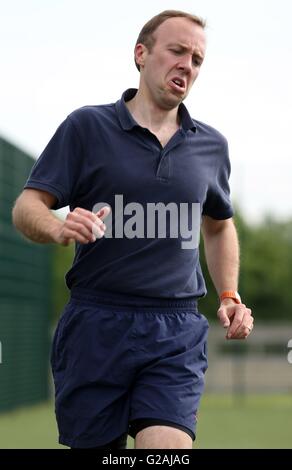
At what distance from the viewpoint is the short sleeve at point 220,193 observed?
15.1 feet

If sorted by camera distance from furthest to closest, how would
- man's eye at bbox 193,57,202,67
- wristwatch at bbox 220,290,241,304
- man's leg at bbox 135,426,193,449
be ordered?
wristwatch at bbox 220,290,241,304
man's eye at bbox 193,57,202,67
man's leg at bbox 135,426,193,449

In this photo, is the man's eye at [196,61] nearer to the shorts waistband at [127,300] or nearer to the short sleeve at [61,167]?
the short sleeve at [61,167]

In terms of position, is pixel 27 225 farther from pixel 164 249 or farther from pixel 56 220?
pixel 164 249

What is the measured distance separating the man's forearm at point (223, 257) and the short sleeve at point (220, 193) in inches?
3.8

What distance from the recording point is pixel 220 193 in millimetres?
4637

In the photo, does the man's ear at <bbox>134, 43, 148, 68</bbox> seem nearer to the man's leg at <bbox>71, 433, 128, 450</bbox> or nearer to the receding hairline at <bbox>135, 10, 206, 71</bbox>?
the receding hairline at <bbox>135, 10, 206, 71</bbox>

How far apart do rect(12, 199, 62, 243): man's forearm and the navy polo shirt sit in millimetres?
113

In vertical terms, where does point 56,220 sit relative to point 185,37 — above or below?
below

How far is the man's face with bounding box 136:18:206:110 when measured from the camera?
14.1 feet

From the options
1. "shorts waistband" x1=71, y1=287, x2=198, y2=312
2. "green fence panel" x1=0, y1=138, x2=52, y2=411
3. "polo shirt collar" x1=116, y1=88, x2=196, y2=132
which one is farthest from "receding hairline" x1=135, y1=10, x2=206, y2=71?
"green fence panel" x1=0, y1=138, x2=52, y2=411

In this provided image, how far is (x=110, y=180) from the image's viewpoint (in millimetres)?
4254

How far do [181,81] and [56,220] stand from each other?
2.62ft

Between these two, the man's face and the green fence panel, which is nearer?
the man's face
